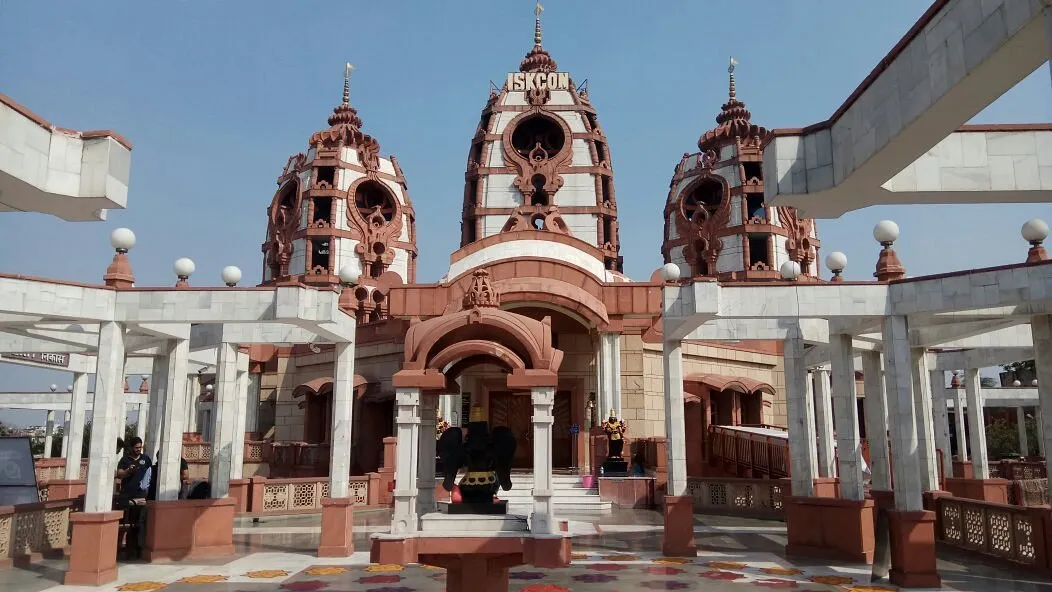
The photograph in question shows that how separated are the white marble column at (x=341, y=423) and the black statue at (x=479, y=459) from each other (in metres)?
4.77

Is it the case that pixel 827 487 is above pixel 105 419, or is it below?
below

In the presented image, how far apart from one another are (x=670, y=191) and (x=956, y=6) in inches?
1661

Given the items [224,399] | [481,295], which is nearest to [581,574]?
[481,295]

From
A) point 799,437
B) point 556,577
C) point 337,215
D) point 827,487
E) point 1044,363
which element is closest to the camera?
point 556,577

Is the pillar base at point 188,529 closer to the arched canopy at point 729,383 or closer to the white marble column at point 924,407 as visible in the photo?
the white marble column at point 924,407

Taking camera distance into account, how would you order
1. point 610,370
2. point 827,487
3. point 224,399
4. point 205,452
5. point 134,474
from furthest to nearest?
1. point 205,452
2. point 610,370
3. point 827,487
4. point 224,399
5. point 134,474

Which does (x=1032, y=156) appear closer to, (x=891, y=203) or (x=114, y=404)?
(x=891, y=203)

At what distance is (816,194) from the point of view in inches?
217

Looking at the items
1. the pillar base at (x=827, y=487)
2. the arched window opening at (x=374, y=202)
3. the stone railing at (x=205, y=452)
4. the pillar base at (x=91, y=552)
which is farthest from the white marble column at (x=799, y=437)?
the arched window opening at (x=374, y=202)

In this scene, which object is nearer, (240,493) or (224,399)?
(224,399)

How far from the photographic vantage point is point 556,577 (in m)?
11.0

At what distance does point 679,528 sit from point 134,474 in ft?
30.4

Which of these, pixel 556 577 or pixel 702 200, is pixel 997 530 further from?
pixel 702 200

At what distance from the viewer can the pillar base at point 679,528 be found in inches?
497
